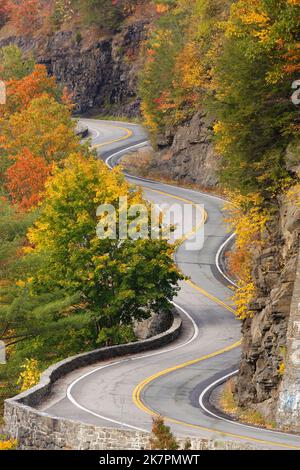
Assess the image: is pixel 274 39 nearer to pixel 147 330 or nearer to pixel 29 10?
pixel 147 330

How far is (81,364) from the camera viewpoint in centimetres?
4266

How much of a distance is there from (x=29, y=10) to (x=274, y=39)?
8927cm

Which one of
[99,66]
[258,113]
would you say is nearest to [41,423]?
[258,113]

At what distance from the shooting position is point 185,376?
4194 cm

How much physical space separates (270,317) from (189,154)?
150 ft

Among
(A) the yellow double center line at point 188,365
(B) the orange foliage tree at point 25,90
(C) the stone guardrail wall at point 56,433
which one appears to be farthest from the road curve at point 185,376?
(B) the orange foliage tree at point 25,90

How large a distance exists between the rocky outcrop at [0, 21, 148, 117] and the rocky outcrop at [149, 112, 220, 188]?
20726 millimetres

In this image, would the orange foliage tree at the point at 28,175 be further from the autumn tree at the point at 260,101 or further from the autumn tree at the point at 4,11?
the autumn tree at the point at 4,11

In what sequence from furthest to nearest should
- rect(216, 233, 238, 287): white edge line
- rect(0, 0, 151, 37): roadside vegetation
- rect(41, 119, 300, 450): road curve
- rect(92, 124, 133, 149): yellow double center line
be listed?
rect(0, 0, 151, 37): roadside vegetation → rect(92, 124, 133, 149): yellow double center line → rect(216, 233, 238, 287): white edge line → rect(41, 119, 300, 450): road curve

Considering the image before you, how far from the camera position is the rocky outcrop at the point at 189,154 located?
258 ft

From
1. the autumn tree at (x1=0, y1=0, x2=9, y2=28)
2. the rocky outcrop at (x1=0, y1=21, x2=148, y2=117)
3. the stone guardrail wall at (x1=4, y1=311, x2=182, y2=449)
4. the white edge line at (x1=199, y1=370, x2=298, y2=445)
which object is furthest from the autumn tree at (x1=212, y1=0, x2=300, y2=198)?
the autumn tree at (x1=0, y1=0, x2=9, y2=28)

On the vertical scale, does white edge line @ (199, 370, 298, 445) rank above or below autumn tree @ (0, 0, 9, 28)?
below

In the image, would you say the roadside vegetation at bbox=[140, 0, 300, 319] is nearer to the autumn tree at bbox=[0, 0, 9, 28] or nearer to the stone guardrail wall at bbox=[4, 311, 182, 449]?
the stone guardrail wall at bbox=[4, 311, 182, 449]

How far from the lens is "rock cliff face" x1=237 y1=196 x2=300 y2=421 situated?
112 feet
